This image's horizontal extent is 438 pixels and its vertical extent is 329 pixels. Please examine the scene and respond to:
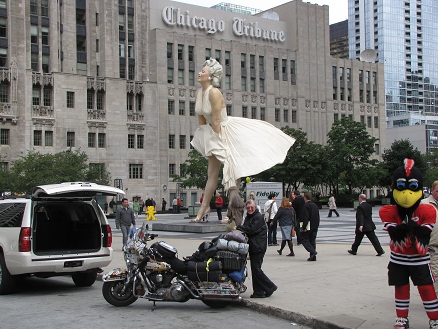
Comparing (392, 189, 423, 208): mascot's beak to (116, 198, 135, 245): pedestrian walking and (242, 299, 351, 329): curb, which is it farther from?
(116, 198, 135, 245): pedestrian walking

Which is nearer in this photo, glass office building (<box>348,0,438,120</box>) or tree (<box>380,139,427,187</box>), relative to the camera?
tree (<box>380,139,427,187</box>)

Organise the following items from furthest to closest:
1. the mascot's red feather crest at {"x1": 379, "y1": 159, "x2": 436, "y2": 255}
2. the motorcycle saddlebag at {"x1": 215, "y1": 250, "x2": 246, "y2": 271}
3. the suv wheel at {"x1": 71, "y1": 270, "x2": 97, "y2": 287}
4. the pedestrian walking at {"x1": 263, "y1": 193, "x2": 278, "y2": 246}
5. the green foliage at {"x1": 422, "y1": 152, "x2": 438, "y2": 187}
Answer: the green foliage at {"x1": 422, "y1": 152, "x2": 438, "y2": 187} → the pedestrian walking at {"x1": 263, "y1": 193, "x2": 278, "y2": 246} → the suv wheel at {"x1": 71, "y1": 270, "x2": 97, "y2": 287} → the motorcycle saddlebag at {"x1": 215, "y1": 250, "x2": 246, "y2": 271} → the mascot's red feather crest at {"x1": 379, "y1": 159, "x2": 436, "y2": 255}

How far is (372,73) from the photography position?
90938 mm

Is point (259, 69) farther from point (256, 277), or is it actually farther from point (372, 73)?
point (256, 277)

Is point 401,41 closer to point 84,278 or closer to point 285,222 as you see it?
point 285,222

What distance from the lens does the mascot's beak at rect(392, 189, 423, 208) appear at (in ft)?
24.5

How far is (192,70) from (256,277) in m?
65.1

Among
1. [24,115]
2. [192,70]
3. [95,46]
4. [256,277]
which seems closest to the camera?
[256,277]

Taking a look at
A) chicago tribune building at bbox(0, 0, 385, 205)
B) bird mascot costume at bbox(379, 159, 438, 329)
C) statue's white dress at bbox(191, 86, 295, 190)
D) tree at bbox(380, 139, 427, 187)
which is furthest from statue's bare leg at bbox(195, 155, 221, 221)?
tree at bbox(380, 139, 427, 187)

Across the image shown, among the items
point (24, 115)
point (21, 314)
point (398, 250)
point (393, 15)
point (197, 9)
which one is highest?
point (393, 15)

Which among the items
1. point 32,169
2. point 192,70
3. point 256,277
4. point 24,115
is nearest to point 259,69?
point 192,70

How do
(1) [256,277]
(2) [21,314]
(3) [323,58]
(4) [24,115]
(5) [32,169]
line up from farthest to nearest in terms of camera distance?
(3) [323,58]
(4) [24,115]
(5) [32,169]
(1) [256,277]
(2) [21,314]

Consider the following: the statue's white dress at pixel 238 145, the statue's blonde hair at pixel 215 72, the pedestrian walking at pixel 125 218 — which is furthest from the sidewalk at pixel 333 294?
the statue's blonde hair at pixel 215 72

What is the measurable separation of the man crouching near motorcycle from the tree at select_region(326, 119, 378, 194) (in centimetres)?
5622
